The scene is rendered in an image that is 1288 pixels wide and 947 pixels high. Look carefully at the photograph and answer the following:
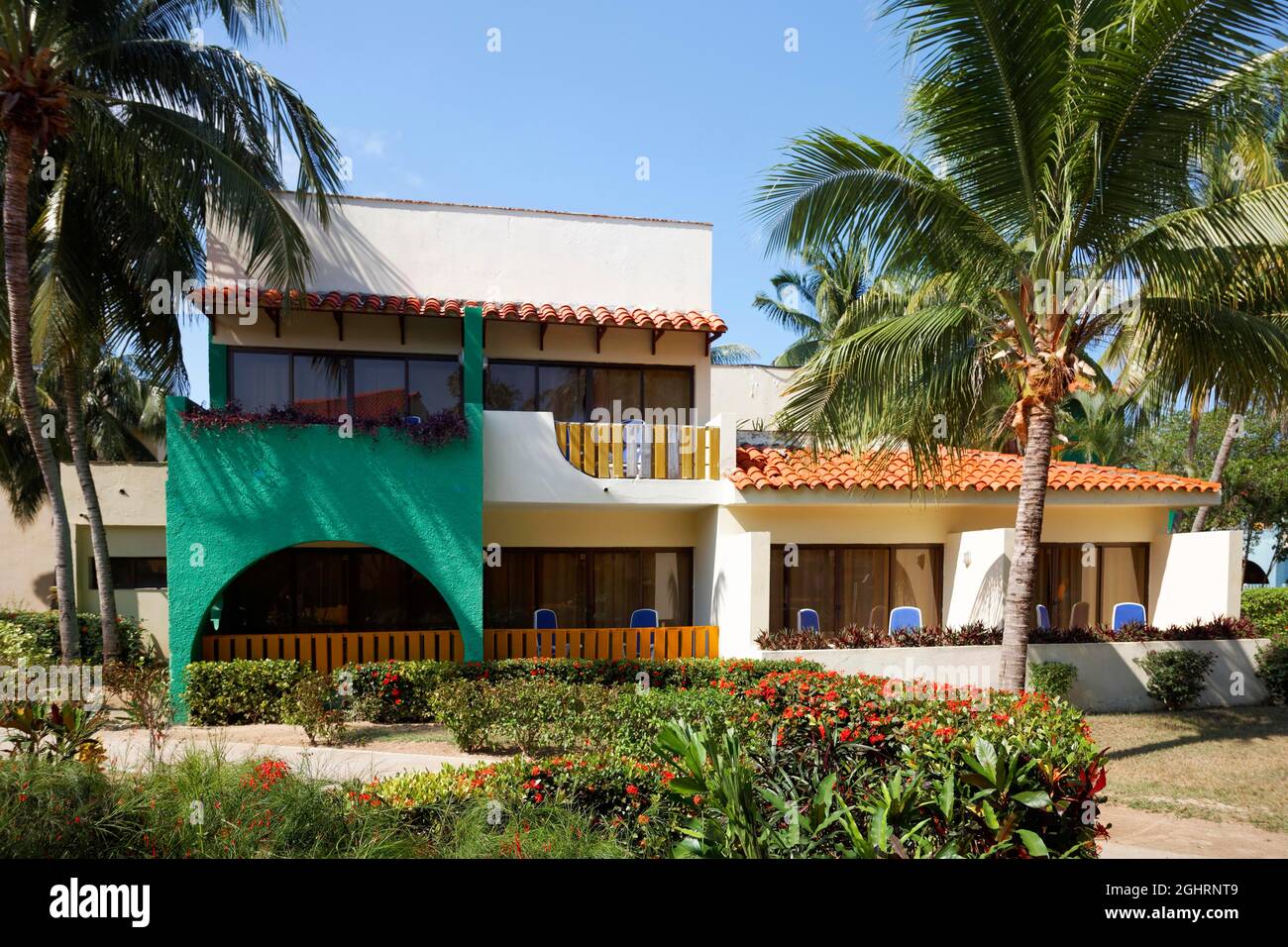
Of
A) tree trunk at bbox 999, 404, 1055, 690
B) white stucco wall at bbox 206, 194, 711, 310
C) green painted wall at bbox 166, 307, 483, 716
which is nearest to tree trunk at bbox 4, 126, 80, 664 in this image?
green painted wall at bbox 166, 307, 483, 716

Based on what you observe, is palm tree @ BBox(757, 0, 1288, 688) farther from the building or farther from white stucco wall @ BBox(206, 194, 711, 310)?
white stucco wall @ BBox(206, 194, 711, 310)

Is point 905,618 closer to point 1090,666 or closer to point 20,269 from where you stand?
point 1090,666

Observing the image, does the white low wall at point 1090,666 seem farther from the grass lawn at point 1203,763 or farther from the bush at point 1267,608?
the bush at point 1267,608

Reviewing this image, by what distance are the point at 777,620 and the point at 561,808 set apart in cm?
868

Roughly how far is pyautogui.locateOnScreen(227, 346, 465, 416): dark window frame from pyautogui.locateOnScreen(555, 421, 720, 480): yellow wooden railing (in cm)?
201

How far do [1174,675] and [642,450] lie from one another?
31.4 ft

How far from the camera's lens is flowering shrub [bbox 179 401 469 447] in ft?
36.4

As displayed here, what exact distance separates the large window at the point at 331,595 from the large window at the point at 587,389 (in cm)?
372

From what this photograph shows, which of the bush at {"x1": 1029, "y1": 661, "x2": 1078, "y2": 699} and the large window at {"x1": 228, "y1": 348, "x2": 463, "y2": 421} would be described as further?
the large window at {"x1": 228, "y1": 348, "x2": 463, "y2": 421}

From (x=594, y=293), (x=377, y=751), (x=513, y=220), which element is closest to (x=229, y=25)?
(x=513, y=220)

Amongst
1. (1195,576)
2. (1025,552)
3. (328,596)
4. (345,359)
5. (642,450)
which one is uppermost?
(345,359)

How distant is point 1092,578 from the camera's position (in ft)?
48.5

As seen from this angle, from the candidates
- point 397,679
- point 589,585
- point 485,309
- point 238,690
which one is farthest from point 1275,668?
point 238,690
